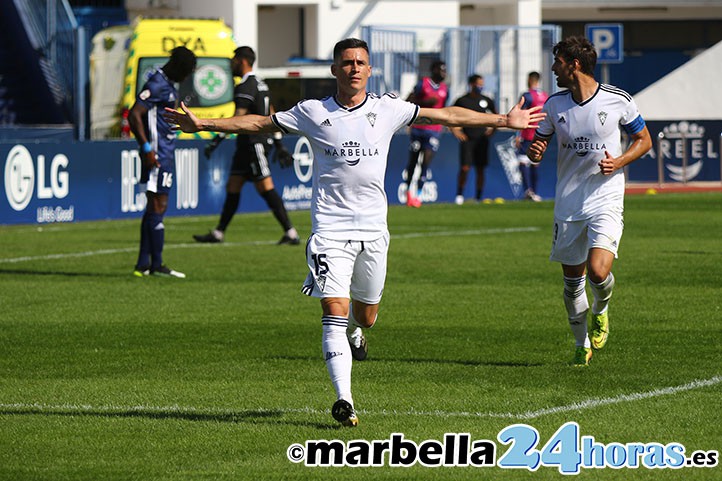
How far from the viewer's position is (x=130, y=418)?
870cm

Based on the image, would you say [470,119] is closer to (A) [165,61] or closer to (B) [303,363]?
(B) [303,363]

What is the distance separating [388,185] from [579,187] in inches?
699

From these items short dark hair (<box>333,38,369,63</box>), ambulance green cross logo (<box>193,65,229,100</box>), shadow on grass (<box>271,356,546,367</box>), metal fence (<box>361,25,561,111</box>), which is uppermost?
metal fence (<box>361,25,561,111</box>)

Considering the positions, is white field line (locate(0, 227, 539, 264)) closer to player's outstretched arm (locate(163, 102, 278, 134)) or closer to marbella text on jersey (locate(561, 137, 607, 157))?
marbella text on jersey (locate(561, 137, 607, 157))

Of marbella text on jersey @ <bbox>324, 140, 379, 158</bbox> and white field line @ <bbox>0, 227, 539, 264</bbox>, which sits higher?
marbella text on jersey @ <bbox>324, 140, 379, 158</bbox>

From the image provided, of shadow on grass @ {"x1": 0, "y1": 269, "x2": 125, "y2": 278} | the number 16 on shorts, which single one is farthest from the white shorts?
shadow on grass @ {"x1": 0, "y1": 269, "x2": 125, "y2": 278}

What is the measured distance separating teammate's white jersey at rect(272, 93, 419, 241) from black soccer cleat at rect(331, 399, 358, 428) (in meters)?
1.05

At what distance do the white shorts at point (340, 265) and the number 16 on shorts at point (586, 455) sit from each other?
4.28 ft

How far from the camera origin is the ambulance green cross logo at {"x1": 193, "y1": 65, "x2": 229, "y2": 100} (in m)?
30.5

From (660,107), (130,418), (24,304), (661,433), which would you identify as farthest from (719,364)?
(660,107)

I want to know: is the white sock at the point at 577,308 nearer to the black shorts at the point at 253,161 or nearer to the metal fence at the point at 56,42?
the black shorts at the point at 253,161

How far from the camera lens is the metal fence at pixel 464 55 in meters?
35.1

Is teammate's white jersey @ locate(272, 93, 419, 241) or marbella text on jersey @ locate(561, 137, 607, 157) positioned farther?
marbella text on jersey @ locate(561, 137, 607, 157)

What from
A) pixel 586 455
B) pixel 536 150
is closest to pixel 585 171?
pixel 536 150
